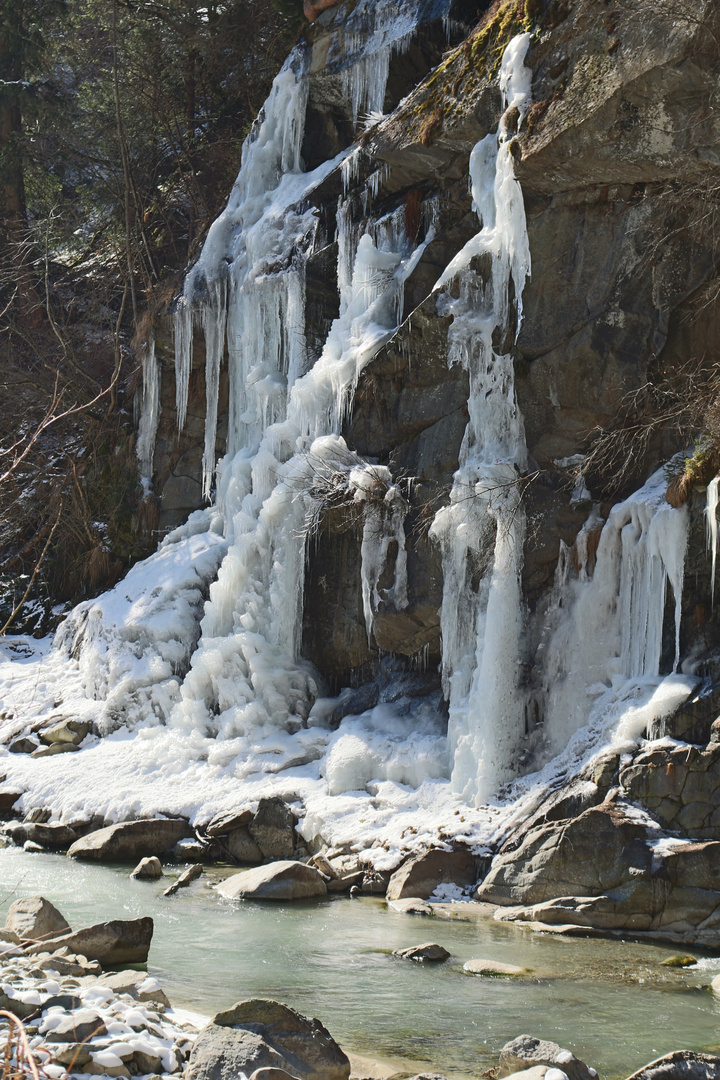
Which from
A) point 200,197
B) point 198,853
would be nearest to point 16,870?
point 198,853

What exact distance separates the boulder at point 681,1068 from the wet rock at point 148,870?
243 inches

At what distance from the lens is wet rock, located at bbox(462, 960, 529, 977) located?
21.9 ft

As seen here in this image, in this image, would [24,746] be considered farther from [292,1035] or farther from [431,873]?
[292,1035]

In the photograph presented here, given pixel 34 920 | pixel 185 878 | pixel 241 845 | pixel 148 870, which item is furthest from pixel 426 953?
pixel 241 845

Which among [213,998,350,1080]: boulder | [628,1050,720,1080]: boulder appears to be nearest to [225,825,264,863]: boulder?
[213,998,350,1080]: boulder

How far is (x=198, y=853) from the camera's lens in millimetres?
10758

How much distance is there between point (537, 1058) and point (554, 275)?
8679 mm

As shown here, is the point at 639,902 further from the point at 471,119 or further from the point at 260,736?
the point at 471,119

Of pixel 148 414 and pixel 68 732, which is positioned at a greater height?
pixel 148 414

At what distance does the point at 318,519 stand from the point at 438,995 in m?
7.41

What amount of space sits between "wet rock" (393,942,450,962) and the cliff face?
12.6 ft

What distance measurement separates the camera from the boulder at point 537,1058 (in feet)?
15.3

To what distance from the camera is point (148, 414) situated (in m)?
18.3

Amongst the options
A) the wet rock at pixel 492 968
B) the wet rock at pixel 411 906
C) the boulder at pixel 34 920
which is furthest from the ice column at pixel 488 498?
the boulder at pixel 34 920
